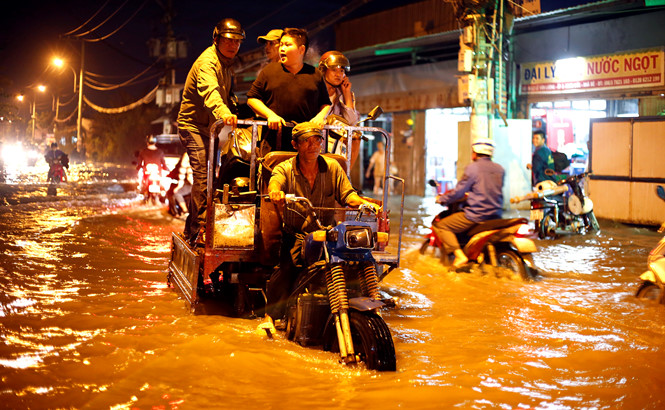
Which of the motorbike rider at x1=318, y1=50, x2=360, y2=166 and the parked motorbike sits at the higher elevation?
the motorbike rider at x1=318, y1=50, x2=360, y2=166

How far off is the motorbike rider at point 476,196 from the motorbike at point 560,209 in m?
3.55

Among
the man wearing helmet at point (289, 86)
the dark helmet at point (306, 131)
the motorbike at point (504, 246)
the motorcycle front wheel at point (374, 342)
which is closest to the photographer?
the motorcycle front wheel at point (374, 342)

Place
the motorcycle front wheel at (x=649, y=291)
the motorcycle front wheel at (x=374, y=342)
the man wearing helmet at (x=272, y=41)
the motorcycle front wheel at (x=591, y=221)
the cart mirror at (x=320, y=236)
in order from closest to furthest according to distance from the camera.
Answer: the motorcycle front wheel at (x=374, y=342) → the cart mirror at (x=320, y=236) → the motorcycle front wheel at (x=649, y=291) → the man wearing helmet at (x=272, y=41) → the motorcycle front wheel at (x=591, y=221)

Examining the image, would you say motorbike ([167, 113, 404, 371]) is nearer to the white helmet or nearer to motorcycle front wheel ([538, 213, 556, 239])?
the white helmet

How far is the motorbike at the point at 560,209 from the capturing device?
12.7m

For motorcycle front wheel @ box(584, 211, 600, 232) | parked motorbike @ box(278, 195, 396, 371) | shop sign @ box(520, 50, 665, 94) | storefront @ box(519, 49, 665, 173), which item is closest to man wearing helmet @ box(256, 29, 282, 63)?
parked motorbike @ box(278, 195, 396, 371)

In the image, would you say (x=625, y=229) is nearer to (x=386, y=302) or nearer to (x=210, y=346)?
(x=386, y=302)

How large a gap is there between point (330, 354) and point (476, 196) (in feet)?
A: 13.5

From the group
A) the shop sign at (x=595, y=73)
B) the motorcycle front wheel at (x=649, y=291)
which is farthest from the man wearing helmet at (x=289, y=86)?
the shop sign at (x=595, y=73)

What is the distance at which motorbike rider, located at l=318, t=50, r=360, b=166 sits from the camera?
783cm

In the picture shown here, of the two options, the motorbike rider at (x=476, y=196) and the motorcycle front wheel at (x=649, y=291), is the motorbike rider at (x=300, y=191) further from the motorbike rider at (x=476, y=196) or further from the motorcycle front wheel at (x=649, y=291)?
the motorcycle front wheel at (x=649, y=291)

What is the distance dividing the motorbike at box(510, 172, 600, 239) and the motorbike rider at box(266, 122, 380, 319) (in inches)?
266

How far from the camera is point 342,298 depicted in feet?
17.2

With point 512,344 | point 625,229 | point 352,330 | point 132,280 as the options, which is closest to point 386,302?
point 352,330
